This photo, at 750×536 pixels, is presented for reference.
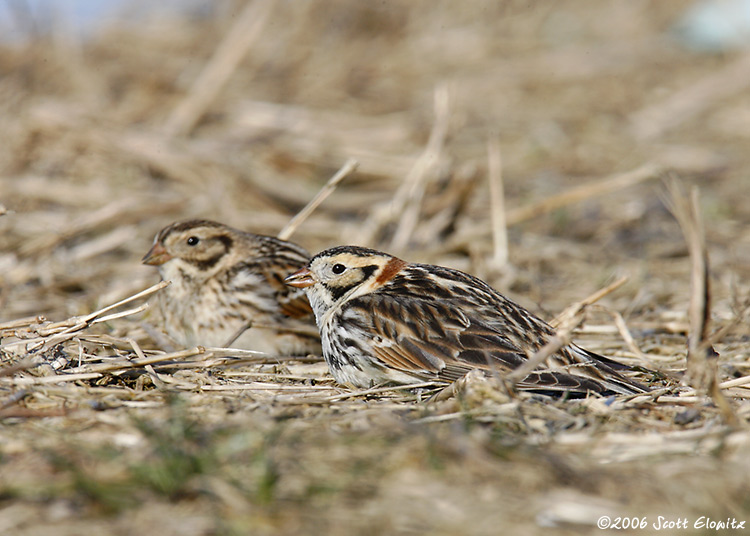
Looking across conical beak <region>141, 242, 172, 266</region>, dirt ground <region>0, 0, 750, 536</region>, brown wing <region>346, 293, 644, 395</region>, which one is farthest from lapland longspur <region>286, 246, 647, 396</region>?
conical beak <region>141, 242, 172, 266</region>

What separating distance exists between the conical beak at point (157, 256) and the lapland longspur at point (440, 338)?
131 centimetres

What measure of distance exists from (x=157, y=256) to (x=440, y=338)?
210 cm

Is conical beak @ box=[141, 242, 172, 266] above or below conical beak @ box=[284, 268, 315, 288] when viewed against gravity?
above

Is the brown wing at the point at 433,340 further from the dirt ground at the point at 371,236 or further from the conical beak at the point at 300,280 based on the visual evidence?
the conical beak at the point at 300,280

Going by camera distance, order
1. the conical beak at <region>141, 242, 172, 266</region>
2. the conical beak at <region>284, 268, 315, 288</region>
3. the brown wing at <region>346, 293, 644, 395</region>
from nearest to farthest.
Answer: the brown wing at <region>346, 293, 644, 395</region>, the conical beak at <region>284, 268, 315, 288</region>, the conical beak at <region>141, 242, 172, 266</region>

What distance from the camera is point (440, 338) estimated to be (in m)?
4.30

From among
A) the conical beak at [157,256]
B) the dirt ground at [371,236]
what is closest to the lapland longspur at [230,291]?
the conical beak at [157,256]

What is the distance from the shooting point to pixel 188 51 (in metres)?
12.0

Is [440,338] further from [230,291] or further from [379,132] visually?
[379,132]

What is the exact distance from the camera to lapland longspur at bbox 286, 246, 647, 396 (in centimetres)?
411

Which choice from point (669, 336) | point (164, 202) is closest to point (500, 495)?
point (669, 336)

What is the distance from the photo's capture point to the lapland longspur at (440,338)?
4.11m

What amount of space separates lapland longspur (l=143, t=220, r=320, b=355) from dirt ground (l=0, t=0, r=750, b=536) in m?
0.22

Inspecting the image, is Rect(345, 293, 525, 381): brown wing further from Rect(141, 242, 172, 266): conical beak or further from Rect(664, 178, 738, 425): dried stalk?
Rect(141, 242, 172, 266): conical beak
